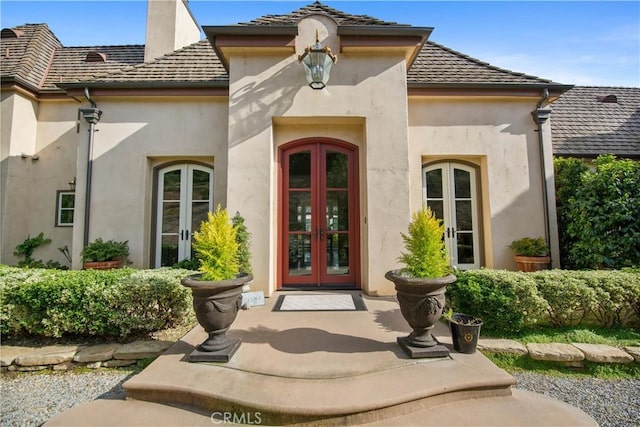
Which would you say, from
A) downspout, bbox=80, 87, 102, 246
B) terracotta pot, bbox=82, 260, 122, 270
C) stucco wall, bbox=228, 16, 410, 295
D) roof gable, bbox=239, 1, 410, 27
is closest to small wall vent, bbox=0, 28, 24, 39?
downspout, bbox=80, 87, 102, 246

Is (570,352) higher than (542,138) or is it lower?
lower

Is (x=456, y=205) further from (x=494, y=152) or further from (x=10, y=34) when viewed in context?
(x=10, y=34)

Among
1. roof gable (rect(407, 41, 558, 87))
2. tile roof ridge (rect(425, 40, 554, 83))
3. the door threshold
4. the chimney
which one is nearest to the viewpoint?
the door threshold

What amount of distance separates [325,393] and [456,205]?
5.41 meters

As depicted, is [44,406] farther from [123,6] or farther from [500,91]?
[500,91]

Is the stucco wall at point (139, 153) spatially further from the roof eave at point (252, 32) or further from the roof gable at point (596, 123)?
the roof gable at point (596, 123)

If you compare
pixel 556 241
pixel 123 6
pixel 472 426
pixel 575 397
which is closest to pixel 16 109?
pixel 123 6

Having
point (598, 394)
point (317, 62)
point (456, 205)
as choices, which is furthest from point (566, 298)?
point (317, 62)

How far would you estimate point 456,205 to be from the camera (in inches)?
261

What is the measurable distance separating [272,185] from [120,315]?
3.04m

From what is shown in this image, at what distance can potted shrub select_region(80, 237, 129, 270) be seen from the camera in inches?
227

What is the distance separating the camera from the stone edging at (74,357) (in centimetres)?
359

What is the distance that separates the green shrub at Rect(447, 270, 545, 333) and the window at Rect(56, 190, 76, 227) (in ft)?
29.3
